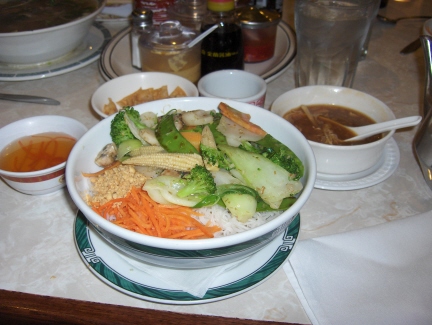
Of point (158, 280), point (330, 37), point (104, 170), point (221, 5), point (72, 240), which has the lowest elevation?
point (72, 240)

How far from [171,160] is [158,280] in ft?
1.07

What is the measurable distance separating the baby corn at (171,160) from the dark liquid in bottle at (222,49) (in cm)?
91

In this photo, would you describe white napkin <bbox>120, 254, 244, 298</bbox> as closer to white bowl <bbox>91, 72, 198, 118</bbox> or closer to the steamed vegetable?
the steamed vegetable

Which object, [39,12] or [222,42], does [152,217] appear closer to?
[222,42]

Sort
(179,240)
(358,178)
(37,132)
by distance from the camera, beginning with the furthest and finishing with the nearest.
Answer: (37,132), (358,178), (179,240)

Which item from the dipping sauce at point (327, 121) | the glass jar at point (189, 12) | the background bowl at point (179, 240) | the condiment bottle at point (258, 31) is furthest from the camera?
the glass jar at point (189, 12)

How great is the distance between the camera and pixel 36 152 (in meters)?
1.45

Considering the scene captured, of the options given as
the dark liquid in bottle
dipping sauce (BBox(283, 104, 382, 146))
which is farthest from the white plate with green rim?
the dark liquid in bottle

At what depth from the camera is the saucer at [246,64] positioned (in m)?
2.02

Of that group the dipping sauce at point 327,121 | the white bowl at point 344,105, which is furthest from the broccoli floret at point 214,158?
the dipping sauce at point 327,121

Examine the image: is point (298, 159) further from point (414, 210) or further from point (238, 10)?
point (238, 10)

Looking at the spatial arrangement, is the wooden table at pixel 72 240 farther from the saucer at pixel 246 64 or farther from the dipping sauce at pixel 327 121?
the dipping sauce at pixel 327 121

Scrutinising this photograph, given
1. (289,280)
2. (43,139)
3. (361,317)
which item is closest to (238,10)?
(43,139)

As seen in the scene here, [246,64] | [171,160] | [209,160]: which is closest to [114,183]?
[171,160]
